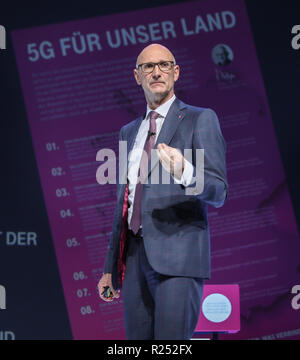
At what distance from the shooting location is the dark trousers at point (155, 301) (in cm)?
187

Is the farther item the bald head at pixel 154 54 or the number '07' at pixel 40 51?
the number '07' at pixel 40 51

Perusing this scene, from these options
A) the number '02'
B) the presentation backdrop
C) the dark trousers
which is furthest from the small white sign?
the number '02'

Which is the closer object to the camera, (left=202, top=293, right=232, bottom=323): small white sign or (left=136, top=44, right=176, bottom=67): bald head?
(left=136, top=44, right=176, bottom=67): bald head

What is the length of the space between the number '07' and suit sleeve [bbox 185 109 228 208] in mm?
2519

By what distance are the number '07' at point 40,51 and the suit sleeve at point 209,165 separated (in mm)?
2519

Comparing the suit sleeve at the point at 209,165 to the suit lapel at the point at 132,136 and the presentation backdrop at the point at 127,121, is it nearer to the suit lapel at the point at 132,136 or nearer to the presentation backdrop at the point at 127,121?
the suit lapel at the point at 132,136

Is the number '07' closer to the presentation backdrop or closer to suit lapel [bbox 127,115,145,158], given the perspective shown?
the presentation backdrop

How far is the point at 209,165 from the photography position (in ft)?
6.37

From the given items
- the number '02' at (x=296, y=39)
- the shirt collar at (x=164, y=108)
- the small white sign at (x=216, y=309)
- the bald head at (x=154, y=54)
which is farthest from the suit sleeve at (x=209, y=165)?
the number '02' at (x=296, y=39)

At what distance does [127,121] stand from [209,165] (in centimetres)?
234

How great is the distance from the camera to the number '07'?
4.24m
